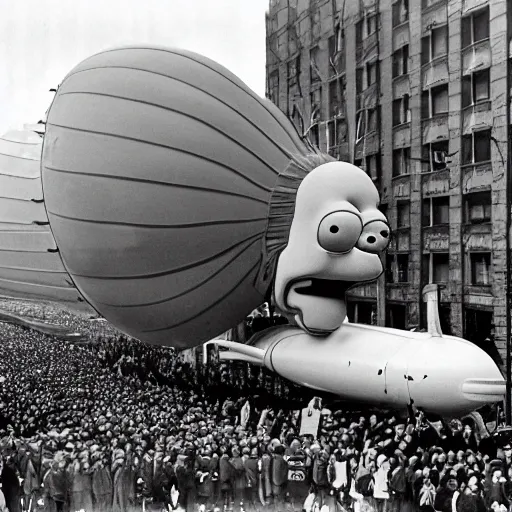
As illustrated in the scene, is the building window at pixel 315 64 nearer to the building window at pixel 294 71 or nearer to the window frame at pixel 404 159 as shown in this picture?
the building window at pixel 294 71

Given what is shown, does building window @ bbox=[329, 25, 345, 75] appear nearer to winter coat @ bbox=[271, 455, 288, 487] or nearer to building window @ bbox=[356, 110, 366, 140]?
building window @ bbox=[356, 110, 366, 140]

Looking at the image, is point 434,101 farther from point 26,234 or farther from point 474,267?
point 26,234

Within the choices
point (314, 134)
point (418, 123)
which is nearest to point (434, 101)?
point (418, 123)

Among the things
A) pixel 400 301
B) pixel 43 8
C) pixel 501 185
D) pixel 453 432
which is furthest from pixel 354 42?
pixel 453 432

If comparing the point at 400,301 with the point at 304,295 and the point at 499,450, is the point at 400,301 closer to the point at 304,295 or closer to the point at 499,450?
the point at 304,295

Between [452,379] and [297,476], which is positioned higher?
[452,379]

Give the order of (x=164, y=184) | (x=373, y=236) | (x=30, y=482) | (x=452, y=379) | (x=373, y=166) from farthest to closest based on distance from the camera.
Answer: (x=373, y=166) < (x=30, y=482) < (x=373, y=236) < (x=164, y=184) < (x=452, y=379)

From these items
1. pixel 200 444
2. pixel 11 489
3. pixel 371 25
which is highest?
pixel 371 25

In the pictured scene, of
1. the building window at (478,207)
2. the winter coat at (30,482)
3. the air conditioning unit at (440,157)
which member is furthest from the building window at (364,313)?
the winter coat at (30,482)

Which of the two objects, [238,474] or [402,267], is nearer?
[238,474]
